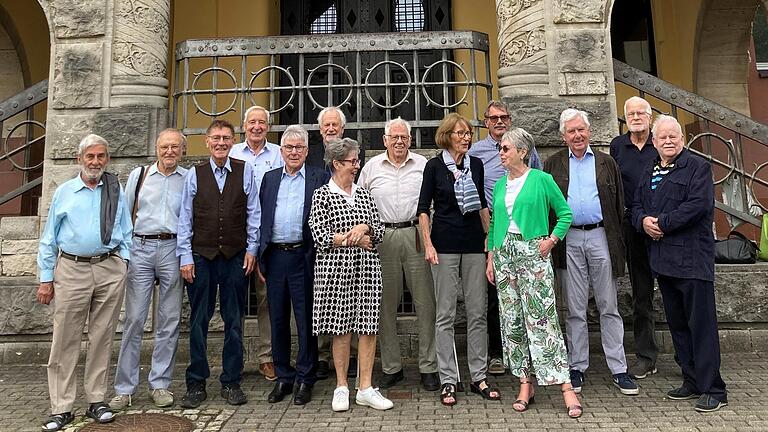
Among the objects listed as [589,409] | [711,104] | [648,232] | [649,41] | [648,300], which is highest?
[649,41]

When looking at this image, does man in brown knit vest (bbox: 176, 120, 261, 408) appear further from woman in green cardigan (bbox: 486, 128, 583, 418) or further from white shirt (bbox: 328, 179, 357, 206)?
woman in green cardigan (bbox: 486, 128, 583, 418)

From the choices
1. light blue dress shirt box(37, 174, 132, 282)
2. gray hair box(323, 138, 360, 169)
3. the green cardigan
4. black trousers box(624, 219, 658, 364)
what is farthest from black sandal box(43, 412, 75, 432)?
black trousers box(624, 219, 658, 364)

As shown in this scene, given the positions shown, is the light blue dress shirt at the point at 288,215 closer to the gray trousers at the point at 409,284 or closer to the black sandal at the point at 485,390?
the gray trousers at the point at 409,284

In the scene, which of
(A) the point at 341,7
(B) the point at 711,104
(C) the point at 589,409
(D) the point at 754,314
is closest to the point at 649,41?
(B) the point at 711,104

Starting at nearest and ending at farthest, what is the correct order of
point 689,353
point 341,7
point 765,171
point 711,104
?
point 689,353 < point 711,104 < point 765,171 < point 341,7

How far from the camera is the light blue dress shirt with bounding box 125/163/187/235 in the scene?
4.04m

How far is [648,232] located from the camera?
396cm

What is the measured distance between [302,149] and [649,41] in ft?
26.3

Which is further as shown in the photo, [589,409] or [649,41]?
[649,41]

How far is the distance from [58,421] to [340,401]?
6.09 ft

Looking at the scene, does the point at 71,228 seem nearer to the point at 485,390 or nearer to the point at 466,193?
the point at 466,193

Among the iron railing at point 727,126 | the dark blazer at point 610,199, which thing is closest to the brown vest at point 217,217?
the dark blazer at point 610,199

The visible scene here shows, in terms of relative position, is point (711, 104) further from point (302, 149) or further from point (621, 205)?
point (302, 149)

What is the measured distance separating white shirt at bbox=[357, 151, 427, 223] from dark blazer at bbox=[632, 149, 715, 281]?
1761 mm
